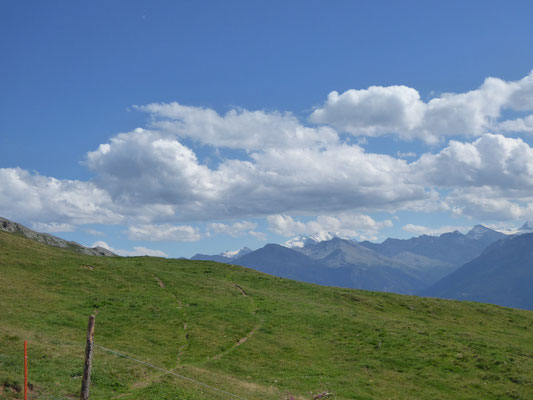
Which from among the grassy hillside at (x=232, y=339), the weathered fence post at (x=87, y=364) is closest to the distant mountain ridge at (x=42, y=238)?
the grassy hillside at (x=232, y=339)

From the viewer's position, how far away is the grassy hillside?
31.5m

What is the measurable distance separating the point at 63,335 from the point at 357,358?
32111mm

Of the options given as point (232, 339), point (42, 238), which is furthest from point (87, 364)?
point (42, 238)

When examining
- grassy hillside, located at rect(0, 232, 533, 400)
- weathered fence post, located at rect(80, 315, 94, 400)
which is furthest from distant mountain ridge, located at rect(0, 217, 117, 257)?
weathered fence post, located at rect(80, 315, 94, 400)

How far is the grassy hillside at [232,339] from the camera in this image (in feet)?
103

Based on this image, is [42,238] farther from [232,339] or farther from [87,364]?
[87,364]

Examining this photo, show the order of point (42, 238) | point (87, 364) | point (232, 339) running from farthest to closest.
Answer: point (42, 238)
point (232, 339)
point (87, 364)

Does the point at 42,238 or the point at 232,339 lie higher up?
the point at 42,238

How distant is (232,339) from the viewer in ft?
155

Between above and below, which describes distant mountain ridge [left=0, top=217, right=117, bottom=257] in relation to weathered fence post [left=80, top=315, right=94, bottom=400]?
above

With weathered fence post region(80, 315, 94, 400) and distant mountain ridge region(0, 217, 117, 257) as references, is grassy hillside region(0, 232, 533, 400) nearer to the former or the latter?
weathered fence post region(80, 315, 94, 400)

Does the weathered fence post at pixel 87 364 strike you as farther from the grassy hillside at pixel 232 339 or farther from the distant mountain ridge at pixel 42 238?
the distant mountain ridge at pixel 42 238

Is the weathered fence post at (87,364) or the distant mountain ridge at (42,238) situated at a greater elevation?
the distant mountain ridge at (42,238)

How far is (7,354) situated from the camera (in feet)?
99.0
